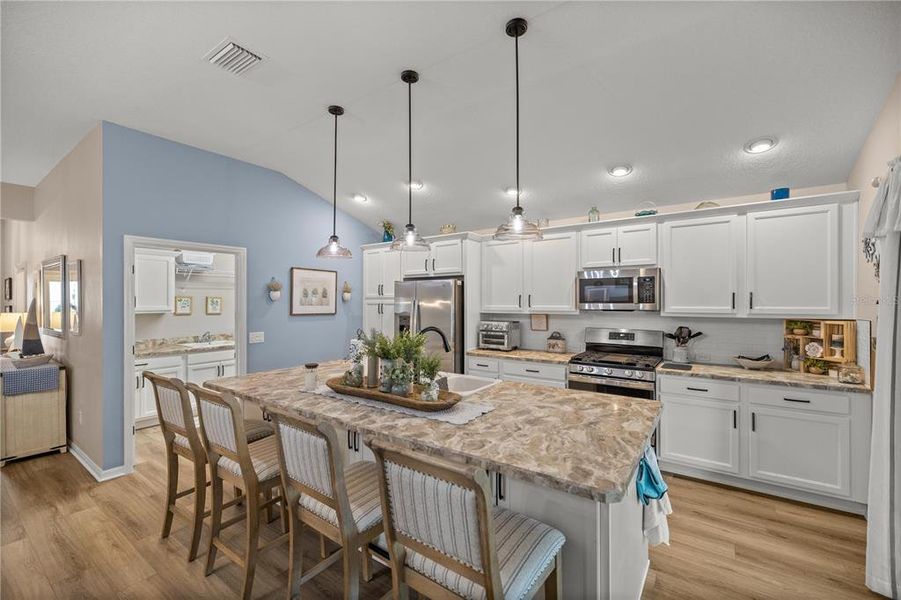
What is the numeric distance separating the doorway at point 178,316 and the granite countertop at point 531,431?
1.73 metres

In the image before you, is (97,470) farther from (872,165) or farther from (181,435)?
(872,165)

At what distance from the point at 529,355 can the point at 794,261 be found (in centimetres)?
227

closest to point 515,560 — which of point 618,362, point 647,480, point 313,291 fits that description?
point 647,480

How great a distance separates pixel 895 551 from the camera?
6.28 ft

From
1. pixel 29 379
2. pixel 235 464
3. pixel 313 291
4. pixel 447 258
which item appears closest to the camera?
pixel 235 464

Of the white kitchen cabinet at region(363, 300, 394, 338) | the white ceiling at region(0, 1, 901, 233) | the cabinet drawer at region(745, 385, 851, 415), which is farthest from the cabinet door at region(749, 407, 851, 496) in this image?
the white kitchen cabinet at region(363, 300, 394, 338)

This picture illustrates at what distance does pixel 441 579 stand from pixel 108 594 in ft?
6.50

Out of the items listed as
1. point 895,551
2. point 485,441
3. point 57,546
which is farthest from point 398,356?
point 895,551

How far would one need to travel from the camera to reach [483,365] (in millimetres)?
4234

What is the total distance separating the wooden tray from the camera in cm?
191

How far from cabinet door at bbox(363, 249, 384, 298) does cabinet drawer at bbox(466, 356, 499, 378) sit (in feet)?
5.29

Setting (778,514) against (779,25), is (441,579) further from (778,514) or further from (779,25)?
(779,25)

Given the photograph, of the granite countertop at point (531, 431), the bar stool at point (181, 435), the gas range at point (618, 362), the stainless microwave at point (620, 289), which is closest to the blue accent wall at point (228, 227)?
the bar stool at point (181, 435)

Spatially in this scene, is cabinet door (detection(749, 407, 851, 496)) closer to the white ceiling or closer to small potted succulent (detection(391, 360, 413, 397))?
the white ceiling
